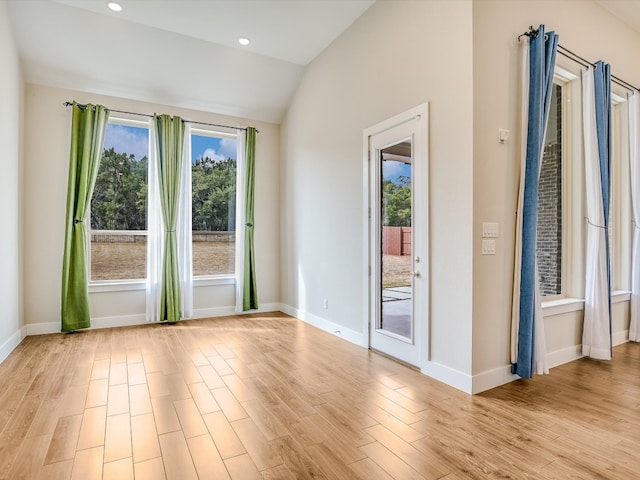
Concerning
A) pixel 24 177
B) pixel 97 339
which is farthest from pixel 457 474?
pixel 24 177

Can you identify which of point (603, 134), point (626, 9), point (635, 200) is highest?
point (626, 9)

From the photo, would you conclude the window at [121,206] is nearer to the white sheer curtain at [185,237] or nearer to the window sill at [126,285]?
the window sill at [126,285]

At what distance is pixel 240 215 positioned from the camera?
582 cm

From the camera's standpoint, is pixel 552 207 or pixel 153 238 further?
pixel 153 238

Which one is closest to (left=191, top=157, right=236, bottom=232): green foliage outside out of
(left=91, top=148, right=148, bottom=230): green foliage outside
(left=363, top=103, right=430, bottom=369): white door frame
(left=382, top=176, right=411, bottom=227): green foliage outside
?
(left=91, top=148, right=148, bottom=230): green foliage outside

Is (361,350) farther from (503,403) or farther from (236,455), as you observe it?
(236,455)

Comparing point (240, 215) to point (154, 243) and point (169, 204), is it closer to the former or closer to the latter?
point (169, 204)

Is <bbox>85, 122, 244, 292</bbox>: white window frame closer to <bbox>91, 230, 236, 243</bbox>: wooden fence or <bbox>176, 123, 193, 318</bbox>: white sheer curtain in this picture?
<bbox>91, 230, 236, 243</bbox>: wooden fence

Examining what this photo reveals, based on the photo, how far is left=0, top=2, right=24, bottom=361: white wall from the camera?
3619 mm

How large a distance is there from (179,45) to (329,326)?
4.15 metres

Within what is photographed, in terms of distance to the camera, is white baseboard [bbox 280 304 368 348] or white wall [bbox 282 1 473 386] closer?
white wall [bbox 282 1 473 386]

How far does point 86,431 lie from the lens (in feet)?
7.45

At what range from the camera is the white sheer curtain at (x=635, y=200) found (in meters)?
4.16

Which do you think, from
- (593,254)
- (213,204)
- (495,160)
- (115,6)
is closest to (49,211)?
(213,204)
